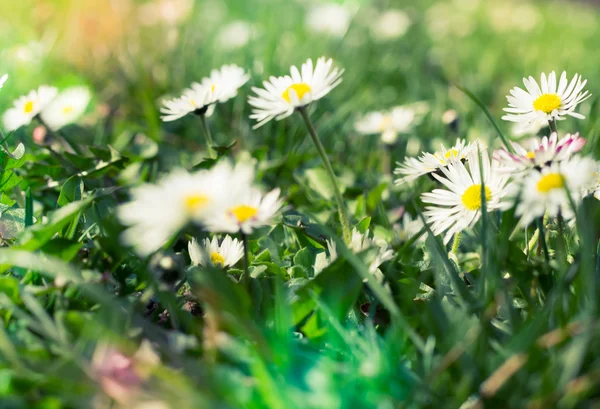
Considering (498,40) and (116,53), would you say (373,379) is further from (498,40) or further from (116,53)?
(498,40)

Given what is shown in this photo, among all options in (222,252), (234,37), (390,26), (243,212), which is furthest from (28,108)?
(390,26)

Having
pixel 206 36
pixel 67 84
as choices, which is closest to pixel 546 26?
pixel 206 36

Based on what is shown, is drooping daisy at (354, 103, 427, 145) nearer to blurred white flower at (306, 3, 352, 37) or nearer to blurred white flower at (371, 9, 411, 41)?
blurred white flower at (306, 3, 352, 37)

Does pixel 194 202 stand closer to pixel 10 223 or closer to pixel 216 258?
pixel 216 258

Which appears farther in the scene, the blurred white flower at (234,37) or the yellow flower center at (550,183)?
the blurred white flower at (234,37)

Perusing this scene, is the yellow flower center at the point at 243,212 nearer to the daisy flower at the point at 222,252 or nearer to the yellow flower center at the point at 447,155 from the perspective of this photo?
the daisy flower at the point at 222,252

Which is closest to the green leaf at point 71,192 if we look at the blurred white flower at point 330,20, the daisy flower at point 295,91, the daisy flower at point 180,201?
the daisy flower at point 295,91
